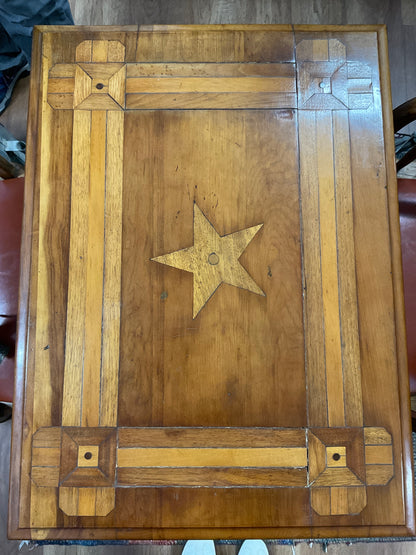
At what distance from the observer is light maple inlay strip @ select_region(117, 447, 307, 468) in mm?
860

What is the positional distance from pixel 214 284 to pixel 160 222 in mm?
196

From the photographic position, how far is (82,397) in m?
0.88

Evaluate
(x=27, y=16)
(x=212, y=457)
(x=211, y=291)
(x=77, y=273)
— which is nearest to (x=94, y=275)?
(x=77, y=273)

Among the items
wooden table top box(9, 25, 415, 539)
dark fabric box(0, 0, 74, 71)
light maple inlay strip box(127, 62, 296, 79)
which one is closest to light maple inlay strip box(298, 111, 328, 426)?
wooden table top box(9, 25, 415, 539)

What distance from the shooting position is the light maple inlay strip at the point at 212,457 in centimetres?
86

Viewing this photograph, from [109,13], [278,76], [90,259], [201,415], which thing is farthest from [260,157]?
[109,13]

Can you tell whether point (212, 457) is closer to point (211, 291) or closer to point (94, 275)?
point (211, 291)

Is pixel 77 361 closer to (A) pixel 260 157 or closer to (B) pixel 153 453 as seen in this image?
(B) pixel 153 453

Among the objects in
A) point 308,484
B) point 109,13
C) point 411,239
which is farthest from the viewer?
point 109,13

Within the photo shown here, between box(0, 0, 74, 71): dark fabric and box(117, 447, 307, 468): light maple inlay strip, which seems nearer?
box(117, 447, 307, 468): light maple inlay strip

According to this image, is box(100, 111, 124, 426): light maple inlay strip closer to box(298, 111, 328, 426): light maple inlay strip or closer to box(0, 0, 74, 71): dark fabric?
box(298, 111, 328, 426): light maple inlay strip

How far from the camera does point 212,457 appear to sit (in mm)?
865

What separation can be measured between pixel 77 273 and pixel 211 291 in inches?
12.4

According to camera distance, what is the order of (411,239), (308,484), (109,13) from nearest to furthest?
(308,484) → (411,239) → (109,13)
